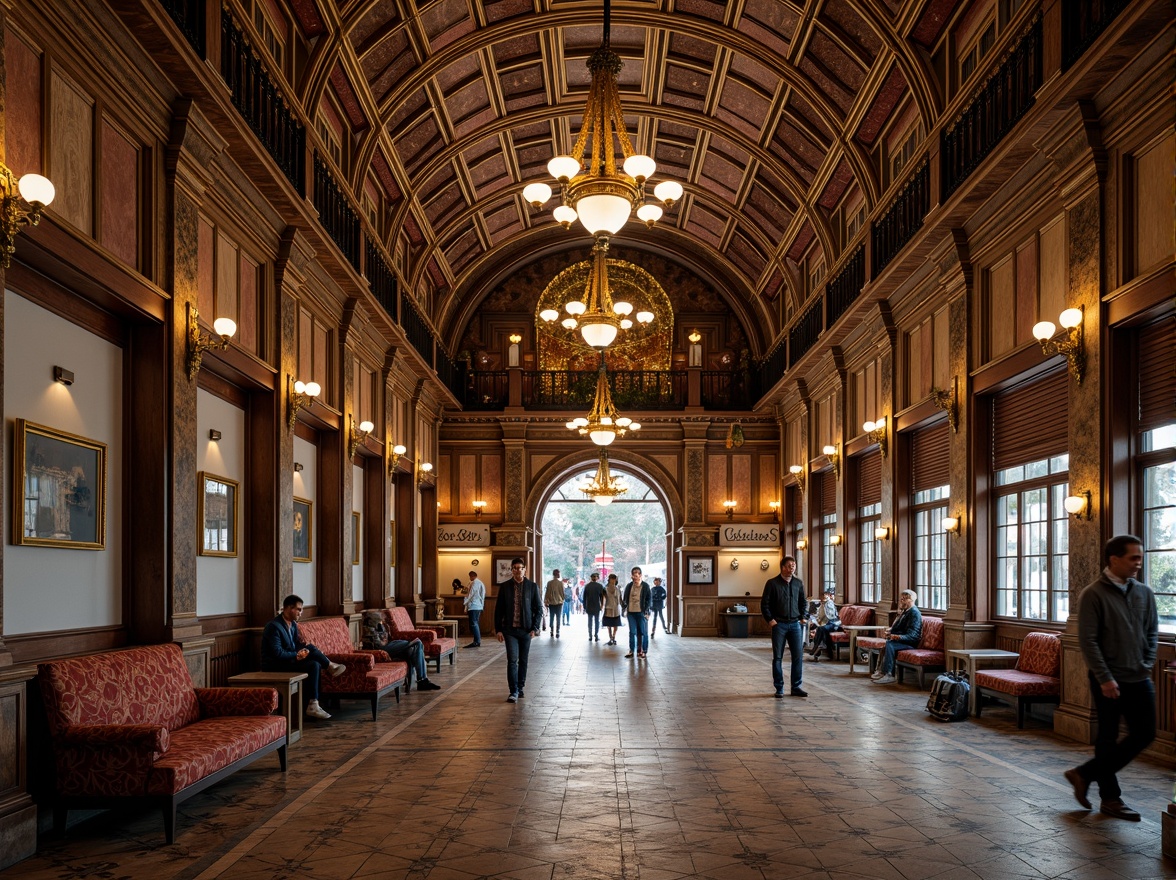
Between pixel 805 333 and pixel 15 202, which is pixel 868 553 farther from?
pixel 15 202

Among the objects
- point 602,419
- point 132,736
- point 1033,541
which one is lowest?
point 132,736

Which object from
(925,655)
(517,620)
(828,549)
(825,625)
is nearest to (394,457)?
(517,620)

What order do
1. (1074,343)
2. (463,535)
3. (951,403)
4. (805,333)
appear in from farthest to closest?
(463,535) < (805,333) < (951,403) < (1074,343)

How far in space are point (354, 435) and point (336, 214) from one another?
280 cm

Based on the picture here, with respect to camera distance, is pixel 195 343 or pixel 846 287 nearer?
pixel 195 343

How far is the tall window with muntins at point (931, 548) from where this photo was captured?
12.9 meters

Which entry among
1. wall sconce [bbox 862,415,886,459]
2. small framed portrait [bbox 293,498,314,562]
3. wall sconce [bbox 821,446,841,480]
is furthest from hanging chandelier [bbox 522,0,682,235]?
wall sconce [bbox 821,446,841,480]

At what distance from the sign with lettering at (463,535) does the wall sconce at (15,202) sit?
17185mm

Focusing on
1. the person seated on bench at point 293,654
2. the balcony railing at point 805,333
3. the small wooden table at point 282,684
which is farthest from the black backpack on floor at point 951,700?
the balcony railing at point 805,333

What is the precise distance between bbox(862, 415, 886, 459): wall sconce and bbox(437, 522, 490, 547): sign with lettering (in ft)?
32.3

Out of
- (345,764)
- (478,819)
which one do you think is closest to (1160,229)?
(478,819)

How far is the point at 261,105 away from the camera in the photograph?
9.84 metres

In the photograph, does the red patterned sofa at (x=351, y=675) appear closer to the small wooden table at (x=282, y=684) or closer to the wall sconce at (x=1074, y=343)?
the small wooden table at (x=282, y=684)

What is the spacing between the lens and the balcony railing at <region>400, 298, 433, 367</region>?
17.7m
